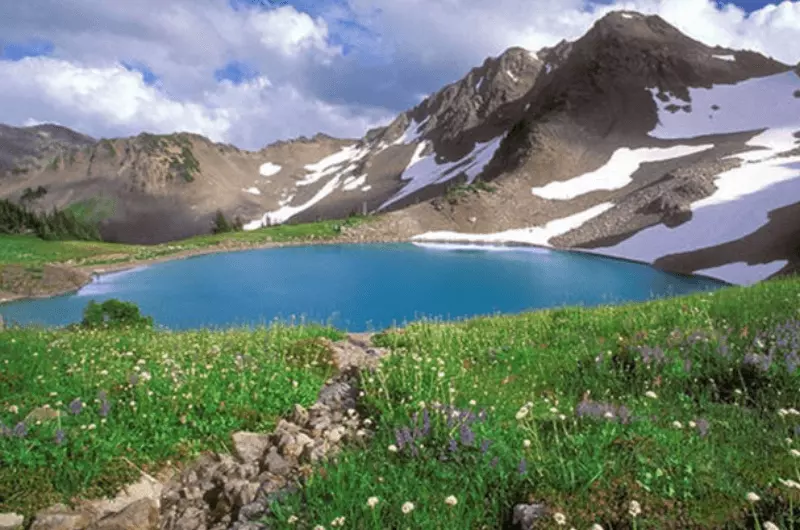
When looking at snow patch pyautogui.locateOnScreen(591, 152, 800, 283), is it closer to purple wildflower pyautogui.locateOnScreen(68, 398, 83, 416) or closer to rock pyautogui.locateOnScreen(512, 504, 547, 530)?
rock pyautogui.locateOnScreen(512, 504, 547, 530)

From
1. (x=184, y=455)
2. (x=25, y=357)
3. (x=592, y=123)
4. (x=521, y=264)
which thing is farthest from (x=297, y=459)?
(x=592, y=123)

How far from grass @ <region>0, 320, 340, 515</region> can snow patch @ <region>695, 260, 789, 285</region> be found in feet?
291

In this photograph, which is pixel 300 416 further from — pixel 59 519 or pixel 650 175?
pixel 650 175

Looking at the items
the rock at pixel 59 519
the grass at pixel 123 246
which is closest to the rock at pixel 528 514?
the rock at pixel 59 519

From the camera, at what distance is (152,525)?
617 cm

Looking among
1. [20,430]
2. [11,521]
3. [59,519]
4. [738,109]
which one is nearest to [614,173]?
[738,109]

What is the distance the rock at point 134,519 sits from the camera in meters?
5.96

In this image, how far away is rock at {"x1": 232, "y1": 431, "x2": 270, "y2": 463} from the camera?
7.37 meters

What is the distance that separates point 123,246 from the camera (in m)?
129

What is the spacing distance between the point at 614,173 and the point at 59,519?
169m

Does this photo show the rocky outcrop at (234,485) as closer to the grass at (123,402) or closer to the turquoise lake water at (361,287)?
the grass at (123,402)

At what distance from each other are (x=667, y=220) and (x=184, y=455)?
402 ft

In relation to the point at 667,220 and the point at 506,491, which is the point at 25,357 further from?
the point at 667,220

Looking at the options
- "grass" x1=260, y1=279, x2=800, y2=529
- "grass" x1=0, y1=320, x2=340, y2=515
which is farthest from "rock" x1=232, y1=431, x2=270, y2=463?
"grass" x1=260, y1=279, x2=800, y2=529
